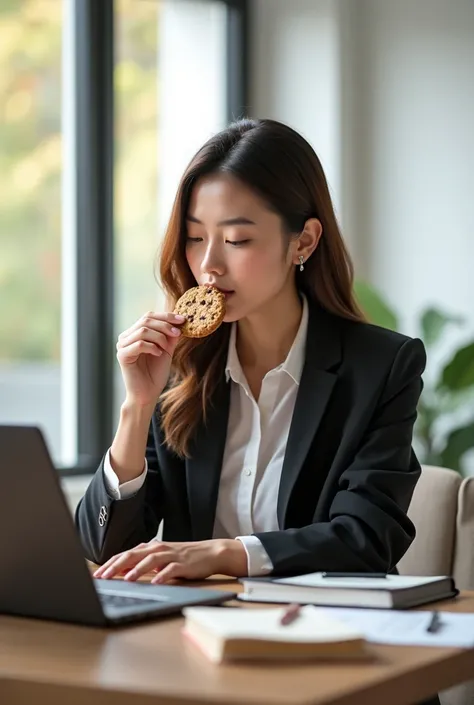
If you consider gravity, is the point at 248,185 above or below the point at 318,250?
above

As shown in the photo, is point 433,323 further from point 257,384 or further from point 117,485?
point 117,485

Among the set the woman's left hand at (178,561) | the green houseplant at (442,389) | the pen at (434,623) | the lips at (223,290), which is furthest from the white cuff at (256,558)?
the green houseplant at (442,389)

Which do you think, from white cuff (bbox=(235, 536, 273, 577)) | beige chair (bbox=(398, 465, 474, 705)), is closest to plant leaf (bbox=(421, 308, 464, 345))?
beige chair (bbox=(398, 465, 474, 705))

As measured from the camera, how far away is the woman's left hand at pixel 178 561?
5.32 ft

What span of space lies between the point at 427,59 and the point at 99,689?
148 inches

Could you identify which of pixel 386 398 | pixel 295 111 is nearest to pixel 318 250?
pixel 386 398

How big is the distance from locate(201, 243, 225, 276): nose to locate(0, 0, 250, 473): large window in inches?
88.9

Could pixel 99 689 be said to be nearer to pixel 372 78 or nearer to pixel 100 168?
pixel 100 168

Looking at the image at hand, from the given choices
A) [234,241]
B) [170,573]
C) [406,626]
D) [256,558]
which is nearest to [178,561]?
[170,573]

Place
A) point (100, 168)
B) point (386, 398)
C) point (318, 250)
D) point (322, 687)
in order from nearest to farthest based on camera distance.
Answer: point (322, 687), point (386, 398), point (318, 250), point (100, 168)

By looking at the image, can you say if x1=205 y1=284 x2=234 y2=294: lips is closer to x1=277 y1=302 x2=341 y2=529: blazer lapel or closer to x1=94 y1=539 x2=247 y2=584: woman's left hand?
x1=277 y1=302 x2=341 y2=529: blazer lapel

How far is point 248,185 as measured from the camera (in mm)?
2055

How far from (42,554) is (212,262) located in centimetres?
80

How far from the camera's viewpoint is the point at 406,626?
52.6 inches
